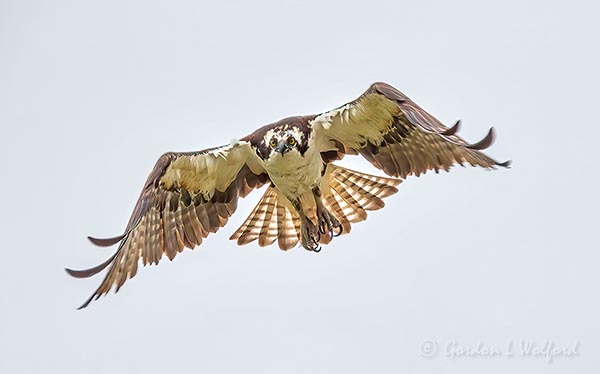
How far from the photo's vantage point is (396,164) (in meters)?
12.3

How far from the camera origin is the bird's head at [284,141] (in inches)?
463

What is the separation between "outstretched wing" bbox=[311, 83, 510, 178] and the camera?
11.4 metres

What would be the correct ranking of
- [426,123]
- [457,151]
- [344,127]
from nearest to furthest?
1. [426,123]
2. [457,151]
3. [344,127]

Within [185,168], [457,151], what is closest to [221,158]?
[185,168]

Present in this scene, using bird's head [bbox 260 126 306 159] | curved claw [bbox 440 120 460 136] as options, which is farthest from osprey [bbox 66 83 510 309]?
curved claw [bbox 440 120 460 136]

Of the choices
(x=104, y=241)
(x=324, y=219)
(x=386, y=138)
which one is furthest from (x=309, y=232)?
(x=104, y=241)

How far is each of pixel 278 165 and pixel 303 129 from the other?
1.60 ft

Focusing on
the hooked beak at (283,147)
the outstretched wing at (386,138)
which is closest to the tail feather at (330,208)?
the outstretched wing at (386,138)

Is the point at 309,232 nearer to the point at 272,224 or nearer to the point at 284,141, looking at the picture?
the point at 272,224

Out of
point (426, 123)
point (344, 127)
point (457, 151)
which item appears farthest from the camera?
point (344, 127)

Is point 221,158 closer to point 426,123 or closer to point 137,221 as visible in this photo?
point 137,221

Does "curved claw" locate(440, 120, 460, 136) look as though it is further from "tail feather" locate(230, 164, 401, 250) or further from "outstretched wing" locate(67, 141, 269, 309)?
"tail feather" locate(230, 164, 401, 250)

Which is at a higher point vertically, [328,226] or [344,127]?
[344,127]

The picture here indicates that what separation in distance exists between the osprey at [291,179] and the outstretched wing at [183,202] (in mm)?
12
